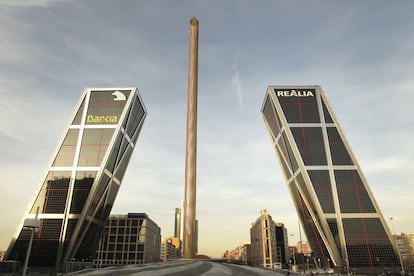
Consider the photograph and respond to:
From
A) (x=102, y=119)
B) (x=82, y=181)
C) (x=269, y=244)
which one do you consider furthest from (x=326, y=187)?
(x=269, y=244)

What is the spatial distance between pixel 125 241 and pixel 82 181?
55294 mm

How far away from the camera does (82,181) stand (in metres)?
67.2

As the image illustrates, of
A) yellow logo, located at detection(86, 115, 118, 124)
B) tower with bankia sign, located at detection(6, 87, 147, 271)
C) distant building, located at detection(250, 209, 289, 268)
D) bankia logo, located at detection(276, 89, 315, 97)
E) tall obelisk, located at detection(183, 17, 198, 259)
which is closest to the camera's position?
tall obelisk, located at detection(183, 17, 198, 259)

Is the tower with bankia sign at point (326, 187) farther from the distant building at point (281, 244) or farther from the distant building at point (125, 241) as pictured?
the distant building at point (281, 244)

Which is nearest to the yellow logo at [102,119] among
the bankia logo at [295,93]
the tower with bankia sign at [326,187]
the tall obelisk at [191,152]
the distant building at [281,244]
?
the tall obelisk at [191,152]

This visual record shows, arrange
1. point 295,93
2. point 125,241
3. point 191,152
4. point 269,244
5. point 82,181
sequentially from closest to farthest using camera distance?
point 191,152 < point 82,181 < point 295,93 < point 125,241 < point 269,244

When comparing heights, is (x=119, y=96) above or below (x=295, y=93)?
below

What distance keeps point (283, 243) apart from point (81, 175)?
128088mm

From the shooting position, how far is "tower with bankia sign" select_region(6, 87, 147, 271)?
2477 inches

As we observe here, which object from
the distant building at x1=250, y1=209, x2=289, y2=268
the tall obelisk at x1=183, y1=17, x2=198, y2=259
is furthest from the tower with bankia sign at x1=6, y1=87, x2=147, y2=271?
the distant building at x1=250, y1=209, x2=289, y2=268

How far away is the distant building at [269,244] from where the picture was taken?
462 ft

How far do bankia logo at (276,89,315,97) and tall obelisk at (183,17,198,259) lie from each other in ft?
107

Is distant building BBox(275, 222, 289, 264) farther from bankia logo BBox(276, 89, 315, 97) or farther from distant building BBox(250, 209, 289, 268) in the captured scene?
bankia logo BBox(276, 89, 315, 97)

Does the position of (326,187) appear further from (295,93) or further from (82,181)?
(82,181)
